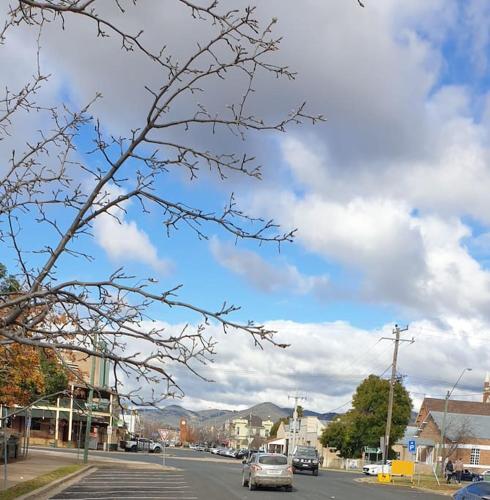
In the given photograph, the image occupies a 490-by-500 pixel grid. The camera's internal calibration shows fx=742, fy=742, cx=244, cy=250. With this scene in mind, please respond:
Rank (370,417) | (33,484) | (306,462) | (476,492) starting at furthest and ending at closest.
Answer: (370,417) < (306,462) < (33,484) < (476,492)

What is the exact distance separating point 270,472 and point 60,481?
7773 millimetres

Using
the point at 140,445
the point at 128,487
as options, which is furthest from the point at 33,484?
the point at 140,445

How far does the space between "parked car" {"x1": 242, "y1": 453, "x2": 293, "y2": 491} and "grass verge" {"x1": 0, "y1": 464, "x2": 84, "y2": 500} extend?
23.2 feet

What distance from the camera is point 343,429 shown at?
7412 cm

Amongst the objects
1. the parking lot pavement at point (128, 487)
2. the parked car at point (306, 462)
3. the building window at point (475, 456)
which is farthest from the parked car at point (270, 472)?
the building window at point (475, 456)

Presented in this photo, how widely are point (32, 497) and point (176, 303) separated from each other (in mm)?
15539

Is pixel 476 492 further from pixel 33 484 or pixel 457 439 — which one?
pixel 457 439

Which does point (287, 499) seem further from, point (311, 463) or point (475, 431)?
point (475, 431)

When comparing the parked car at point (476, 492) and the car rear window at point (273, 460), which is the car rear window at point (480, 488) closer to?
the parked car at point (476, 492)

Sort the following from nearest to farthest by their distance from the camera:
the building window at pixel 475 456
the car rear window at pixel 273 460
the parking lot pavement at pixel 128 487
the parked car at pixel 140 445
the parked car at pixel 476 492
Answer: the parked car at pixel 476 492
the parking lot pavement at pixel 128 487
the car rear window at pixel 273 460
the building window at pixel 475 456
the parked car at pixel 140 445

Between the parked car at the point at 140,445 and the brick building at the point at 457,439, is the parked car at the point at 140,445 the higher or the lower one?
the lower one

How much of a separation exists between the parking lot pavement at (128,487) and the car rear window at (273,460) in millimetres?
3056

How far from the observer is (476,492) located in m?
20.1

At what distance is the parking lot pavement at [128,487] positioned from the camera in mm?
21953
